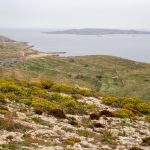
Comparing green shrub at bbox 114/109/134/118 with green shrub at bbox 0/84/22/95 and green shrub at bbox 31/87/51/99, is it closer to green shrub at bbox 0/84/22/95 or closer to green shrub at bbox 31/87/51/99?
green shrub at bbox 31/87/51/99

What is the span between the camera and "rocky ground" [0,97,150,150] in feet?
84.7

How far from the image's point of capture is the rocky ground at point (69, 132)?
2581 cm

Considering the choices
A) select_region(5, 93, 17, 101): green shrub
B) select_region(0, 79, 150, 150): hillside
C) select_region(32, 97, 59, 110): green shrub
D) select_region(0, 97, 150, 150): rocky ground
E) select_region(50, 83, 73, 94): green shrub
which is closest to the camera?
select_region(0, 97, 150, 150): rocky ground

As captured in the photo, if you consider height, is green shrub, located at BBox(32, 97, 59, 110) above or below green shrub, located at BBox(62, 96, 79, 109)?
above

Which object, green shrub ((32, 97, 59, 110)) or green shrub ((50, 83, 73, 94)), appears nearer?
green shrub ((32, 97, 59, 110))

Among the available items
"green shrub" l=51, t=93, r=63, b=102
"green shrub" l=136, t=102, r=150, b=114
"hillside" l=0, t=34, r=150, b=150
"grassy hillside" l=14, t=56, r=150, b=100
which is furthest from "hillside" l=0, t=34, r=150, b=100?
"green shrub" l=51, t=93, r=63, b=102

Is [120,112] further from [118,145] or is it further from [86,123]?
[118,145]

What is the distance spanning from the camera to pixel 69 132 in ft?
99.7

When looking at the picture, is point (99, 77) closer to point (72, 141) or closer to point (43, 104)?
point (43, 104)

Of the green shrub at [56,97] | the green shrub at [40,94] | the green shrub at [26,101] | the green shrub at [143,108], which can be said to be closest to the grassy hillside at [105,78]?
the green shrub at [143,108]

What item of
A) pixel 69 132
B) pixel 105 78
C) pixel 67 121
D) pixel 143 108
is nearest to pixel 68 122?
pixel 67 121

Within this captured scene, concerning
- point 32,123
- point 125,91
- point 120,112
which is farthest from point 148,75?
point 32,123

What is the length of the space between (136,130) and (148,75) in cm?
13973

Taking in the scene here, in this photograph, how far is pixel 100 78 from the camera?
16988cm
